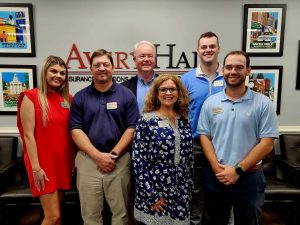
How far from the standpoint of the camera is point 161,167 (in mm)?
1722

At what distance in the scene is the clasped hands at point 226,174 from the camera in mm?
1742

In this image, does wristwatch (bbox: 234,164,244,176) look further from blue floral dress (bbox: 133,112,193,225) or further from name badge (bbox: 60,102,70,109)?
name badge (bbox: 60,102,70,109)

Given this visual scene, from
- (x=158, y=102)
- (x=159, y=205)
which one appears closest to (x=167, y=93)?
(x=158, y=102)

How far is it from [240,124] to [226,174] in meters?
0.34

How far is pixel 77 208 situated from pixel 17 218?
0.62 metres

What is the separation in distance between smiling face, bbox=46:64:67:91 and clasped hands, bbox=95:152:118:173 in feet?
2.00

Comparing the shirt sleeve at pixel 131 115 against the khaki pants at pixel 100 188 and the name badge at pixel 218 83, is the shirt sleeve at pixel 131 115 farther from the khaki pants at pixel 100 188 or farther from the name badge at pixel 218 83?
the name badge at pixel 218 83

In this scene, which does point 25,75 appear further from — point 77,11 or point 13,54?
point 77,11

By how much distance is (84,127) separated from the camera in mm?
1946

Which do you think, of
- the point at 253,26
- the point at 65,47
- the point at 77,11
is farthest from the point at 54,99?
the point at 253,26

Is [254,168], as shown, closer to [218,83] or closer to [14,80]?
[218,83]

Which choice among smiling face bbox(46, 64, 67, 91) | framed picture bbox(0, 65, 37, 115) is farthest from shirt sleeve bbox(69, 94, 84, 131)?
framed picture bbox(0, 65, 37, 115)

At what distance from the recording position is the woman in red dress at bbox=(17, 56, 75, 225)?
6.10 feet

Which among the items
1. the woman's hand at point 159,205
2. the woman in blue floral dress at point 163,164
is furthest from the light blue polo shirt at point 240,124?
the woman's hand at point 159,205
